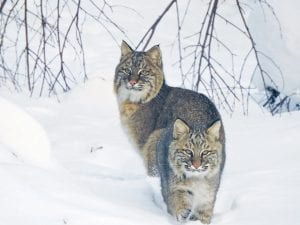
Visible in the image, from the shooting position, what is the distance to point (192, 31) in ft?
58.0

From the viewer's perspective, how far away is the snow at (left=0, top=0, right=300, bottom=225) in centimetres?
471

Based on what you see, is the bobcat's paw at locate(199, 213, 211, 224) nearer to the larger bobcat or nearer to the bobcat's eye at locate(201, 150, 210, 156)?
the larger bobcat

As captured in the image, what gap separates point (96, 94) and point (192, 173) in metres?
4.58

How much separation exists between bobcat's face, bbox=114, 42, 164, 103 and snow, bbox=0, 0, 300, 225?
0.58m

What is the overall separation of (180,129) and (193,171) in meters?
0.31

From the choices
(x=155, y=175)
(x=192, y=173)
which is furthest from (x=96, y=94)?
(x=192, y=173)

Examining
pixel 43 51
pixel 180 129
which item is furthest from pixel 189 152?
pixel 43 51

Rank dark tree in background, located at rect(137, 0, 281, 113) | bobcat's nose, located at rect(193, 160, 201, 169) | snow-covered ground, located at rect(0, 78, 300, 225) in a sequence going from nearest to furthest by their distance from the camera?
snow-covered ground, located at rect(0, 78, 300, 225) → bobcat's nose, located at rect(193, 160, 201, 169) → dark tree in background, located at rect(137, 0, 281, 113)

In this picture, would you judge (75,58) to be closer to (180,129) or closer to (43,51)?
(43,51)

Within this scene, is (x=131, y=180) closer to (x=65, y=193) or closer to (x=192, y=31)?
(x=65, y=193)

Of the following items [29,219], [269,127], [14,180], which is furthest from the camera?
[269,127]

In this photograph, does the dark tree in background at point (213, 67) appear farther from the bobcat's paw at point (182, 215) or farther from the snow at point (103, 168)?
the bobcat's paw at point (182, 215)

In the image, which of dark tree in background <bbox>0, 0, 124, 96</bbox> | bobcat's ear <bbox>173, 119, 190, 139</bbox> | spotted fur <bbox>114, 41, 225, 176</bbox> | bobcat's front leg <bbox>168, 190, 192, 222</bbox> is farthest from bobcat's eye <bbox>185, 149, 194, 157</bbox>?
spotted fur <bbox>114, 41, 225, 176</bbox>

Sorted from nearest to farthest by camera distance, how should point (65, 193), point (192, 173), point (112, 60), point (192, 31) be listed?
point (65, 193)
point (192, 173)
point (112, 60)
point (192, 31)
